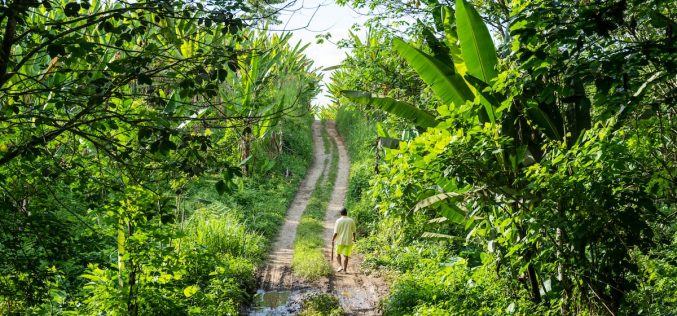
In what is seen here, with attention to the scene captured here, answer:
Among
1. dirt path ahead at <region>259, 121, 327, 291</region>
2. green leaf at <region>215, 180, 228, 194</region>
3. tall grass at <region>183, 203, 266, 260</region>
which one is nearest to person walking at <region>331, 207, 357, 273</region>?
dirt path ahead at <region>259, 121, 327, 291</region>

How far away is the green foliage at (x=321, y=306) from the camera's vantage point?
872cm

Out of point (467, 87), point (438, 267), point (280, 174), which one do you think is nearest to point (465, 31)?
point (467, 87)

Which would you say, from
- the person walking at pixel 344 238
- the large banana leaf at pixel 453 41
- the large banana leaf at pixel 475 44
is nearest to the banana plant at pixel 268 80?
the person walking at pixel 344 238

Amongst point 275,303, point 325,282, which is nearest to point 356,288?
point 325,282

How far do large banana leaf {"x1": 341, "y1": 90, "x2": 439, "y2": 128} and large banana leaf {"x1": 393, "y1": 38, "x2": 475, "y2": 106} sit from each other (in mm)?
558

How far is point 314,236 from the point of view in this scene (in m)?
14.2

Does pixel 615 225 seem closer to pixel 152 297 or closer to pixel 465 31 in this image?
pixel 465 31

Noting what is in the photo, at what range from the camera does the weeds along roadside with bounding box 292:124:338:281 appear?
36.9 ft

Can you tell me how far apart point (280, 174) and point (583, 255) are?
692 inches

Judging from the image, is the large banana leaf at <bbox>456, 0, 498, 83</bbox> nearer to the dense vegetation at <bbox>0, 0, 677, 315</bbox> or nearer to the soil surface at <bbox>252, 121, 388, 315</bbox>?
the dense vegetation at <bbox>0, 0, 677, 315</bbox>

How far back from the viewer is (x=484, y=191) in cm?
492

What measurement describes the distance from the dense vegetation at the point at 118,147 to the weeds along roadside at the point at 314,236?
3.65ft

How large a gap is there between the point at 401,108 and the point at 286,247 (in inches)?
283

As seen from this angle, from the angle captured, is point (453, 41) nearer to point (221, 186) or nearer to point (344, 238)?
point (221, 186)
